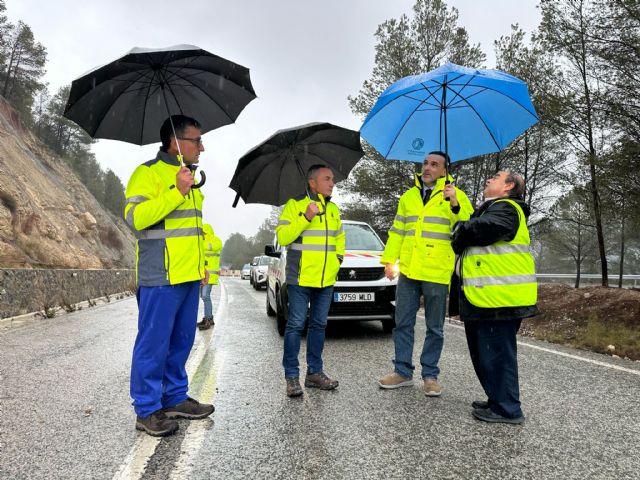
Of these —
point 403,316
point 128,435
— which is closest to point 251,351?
point 403,316

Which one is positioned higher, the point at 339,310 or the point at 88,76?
the point at 88,76

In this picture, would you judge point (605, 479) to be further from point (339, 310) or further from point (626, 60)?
point (626, 60)

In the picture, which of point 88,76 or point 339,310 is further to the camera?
point 339,310

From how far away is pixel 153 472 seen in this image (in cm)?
240

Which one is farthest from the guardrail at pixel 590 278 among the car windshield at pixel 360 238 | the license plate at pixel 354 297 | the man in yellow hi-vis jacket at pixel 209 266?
the man in yellow hi-vis jacket at pixel 209 266

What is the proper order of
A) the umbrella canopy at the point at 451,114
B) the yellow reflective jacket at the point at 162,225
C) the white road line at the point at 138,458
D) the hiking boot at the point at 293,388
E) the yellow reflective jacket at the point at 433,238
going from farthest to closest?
1. the yellow reflective jacket at the point at 433,238
2. the hiking boot at the point at 293,388
3. the umbrella canopy at the point at 451,114
4. the yellow reflective jacket at the point at 162,225
5. the white road line at the point at 138,458

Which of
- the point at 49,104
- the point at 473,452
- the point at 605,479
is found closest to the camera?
the point at 605,479

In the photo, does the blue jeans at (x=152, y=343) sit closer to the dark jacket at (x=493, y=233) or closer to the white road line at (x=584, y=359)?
the dark jacket at (x=493, y=233)

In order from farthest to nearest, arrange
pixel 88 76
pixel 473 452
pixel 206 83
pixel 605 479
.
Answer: pixel 206 83 → pixel 88 76 → pixel 473 452 → pixel 605 479

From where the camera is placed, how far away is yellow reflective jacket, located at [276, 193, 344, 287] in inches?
157

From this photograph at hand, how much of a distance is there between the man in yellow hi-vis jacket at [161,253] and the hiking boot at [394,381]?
6.20 ft

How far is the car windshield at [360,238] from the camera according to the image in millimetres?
7480

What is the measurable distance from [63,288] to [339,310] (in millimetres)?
9588

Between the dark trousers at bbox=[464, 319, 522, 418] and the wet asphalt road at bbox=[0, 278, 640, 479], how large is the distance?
0.58 ft
